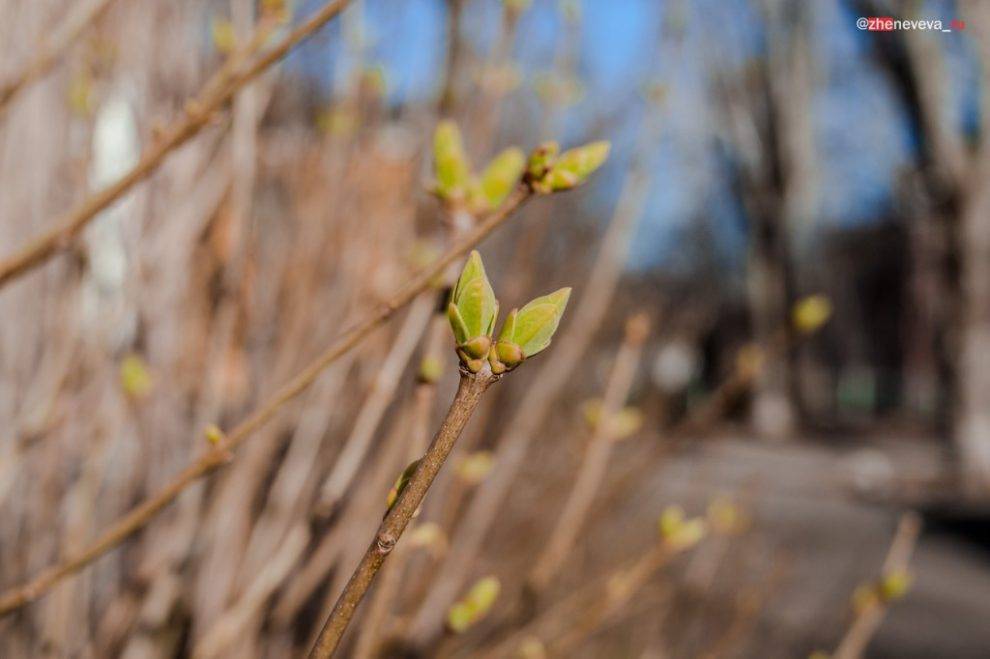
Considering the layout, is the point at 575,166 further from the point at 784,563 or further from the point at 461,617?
the point at 784,563

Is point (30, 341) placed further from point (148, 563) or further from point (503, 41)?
point (503, 41)

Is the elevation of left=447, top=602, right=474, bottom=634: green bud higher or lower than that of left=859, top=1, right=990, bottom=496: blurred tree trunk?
higher

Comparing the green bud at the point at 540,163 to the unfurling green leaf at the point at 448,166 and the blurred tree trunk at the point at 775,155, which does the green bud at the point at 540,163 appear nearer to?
the unfurling green leaf at the point at 448,166

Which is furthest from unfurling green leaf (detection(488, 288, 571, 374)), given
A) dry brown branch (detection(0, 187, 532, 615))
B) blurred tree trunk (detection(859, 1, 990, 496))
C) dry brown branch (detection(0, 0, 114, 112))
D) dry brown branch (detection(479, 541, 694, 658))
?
blurred tree trunk (detection(859, 1, 990, 496))

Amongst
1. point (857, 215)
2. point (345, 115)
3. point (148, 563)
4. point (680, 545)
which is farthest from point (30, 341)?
point (857, 215)

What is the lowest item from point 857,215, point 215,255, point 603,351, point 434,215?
point 857,215

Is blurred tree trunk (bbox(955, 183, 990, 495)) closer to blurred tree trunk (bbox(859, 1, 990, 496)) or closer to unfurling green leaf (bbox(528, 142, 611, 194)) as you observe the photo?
blurred tree trunk (bbox(859, 1, 990, 496))

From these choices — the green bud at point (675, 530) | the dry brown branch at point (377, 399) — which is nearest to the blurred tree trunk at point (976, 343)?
the green bud at point (675, 530)
